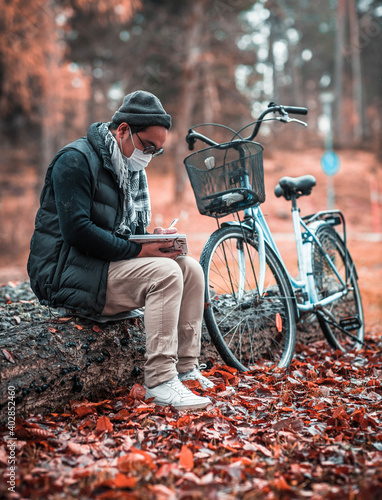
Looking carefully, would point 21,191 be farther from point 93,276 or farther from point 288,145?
point 93,276

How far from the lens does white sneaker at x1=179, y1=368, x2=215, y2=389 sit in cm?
277

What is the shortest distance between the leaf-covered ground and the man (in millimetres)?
237

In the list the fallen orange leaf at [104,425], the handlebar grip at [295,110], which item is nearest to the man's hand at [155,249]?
the fallen orange leaf at [104,425]

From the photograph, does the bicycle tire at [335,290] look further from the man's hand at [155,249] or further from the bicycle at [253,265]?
the man's hand at [155,249]

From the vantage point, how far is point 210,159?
9.98 feet

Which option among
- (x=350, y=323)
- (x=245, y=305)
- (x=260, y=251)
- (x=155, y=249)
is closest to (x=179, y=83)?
(x=350, y=323)

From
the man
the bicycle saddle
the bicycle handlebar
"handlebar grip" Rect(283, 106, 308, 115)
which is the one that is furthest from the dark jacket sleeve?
the bicycle saddle

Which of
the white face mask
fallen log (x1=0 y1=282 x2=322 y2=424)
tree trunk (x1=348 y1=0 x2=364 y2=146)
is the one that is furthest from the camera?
tree trunk (x1=348 y1=0 x2=364 y2=146)

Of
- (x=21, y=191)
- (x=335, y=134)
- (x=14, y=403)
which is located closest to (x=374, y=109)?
(x=335, y=134)

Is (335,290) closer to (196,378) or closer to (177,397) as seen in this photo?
(196,378)

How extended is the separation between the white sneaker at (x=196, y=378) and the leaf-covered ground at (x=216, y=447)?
0.16 feet

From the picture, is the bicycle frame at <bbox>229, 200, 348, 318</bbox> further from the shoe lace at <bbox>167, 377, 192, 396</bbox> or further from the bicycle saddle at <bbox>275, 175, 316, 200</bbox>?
the shoe lace at <bbox>167, 377, 192, 396</bbox>

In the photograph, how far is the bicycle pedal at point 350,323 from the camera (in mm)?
4086

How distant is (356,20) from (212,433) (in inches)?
1089
